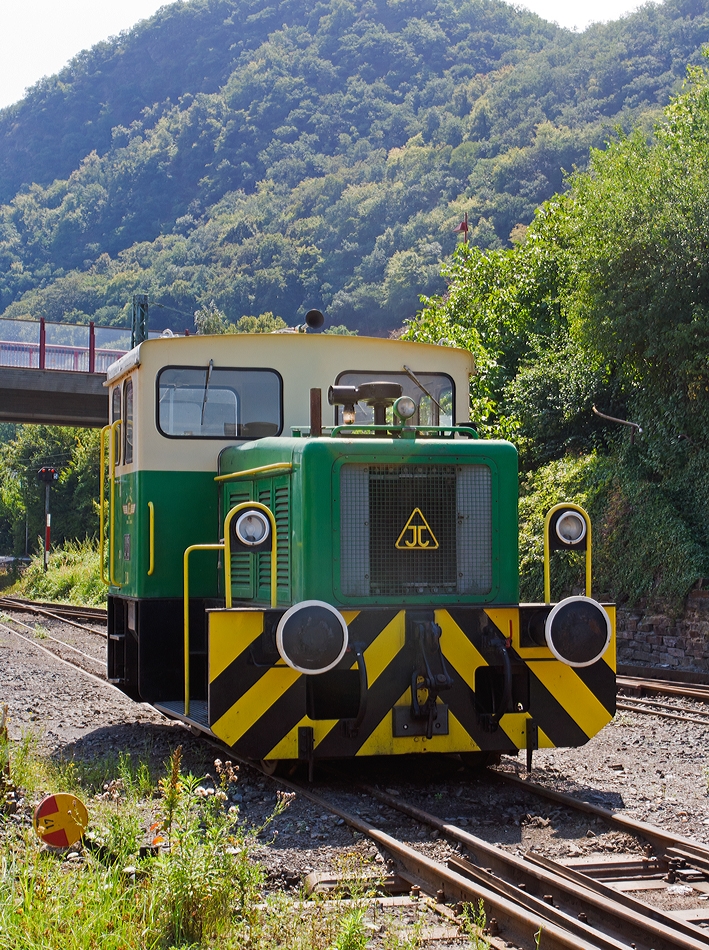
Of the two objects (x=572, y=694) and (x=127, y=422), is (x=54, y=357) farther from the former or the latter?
(x=572, y=694)

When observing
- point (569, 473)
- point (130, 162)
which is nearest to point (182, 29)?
point (130, 162)

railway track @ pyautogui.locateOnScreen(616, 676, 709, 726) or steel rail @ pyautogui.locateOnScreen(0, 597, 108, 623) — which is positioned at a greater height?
railway track @ pyautogui.locateOnScreen(616, 676, 709, 726)

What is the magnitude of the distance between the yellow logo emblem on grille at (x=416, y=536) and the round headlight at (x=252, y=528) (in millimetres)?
860

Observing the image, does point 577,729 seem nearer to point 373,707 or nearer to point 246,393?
point 373,707

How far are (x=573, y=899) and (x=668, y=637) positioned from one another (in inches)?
404

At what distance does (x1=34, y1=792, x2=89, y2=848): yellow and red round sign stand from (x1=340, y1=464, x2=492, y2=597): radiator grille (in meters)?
2.19

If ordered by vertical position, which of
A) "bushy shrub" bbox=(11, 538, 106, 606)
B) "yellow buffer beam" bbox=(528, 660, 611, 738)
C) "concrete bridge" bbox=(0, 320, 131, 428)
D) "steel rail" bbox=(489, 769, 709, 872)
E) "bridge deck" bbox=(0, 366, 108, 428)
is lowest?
"bushy shrub" bbox=(11, 538, 106, 606)

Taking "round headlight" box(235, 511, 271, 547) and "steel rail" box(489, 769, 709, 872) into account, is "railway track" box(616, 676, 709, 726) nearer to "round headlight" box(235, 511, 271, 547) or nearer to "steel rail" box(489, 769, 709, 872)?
"steel rail" box(489, 769, 709, 872)

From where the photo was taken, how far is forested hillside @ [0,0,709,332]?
112 m

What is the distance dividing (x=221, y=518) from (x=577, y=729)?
2912 mm

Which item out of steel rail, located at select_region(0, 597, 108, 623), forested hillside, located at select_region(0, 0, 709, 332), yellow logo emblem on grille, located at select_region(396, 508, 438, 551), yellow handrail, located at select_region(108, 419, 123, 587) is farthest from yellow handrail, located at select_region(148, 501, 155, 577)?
forested hillside, located at select_region(0, 0, 709, 332)

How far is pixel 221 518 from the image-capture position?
7535 millimetres

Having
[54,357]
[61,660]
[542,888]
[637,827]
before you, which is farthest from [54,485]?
[542,888]

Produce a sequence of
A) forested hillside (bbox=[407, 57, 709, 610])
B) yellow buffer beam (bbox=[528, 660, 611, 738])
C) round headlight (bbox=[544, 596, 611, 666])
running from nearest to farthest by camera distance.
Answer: round headlight (bbox=[544, 596, 611, 666]), yellow buffer beam (bbox=[528, 660, 611, 738]), forested hillside (bbox=[407, 57, 709, 610])
